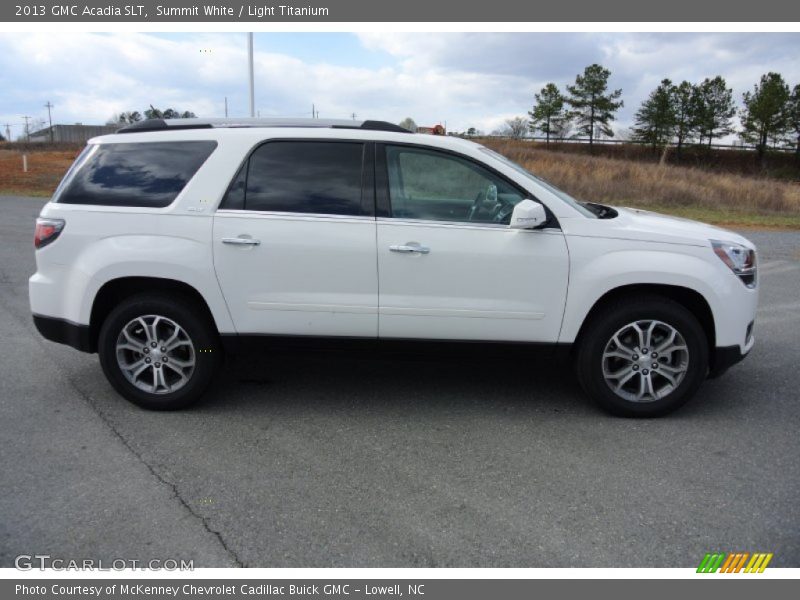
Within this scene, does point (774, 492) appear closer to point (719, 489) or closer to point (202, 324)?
point (719, 489)

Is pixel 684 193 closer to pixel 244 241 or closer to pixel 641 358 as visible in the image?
pixel 641 358

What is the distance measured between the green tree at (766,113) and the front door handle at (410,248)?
70.7 m

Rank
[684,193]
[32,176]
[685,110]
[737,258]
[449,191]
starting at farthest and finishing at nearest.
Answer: [685,110]
[32,176]
[684,193]
[449,191]
[737,258]

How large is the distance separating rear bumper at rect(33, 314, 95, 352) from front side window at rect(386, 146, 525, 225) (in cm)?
225

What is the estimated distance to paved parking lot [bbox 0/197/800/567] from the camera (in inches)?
121

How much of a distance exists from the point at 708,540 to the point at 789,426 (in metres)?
1.73

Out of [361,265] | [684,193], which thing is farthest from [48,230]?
[684,193]

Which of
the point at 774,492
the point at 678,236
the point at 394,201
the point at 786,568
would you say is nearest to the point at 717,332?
the point at 678,236

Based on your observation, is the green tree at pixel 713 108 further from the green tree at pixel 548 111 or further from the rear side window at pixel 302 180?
the rear side window at pixel 302 180

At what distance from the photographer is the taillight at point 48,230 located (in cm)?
453

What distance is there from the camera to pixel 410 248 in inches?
170

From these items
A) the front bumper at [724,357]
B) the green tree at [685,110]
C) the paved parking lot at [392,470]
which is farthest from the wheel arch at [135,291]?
the green tree at [685,110]

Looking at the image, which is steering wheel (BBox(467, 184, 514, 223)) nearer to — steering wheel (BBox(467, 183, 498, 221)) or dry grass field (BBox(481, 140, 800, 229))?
steering wheel (BBox(467, 183, 498, 221))

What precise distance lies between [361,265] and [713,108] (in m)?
72.3
